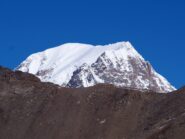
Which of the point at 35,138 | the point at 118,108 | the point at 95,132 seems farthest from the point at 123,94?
the point at 35,138

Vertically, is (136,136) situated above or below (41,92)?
below

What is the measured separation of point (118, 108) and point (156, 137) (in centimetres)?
1472

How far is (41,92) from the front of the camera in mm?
88250

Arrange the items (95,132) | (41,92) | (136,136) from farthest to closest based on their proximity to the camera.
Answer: (41,92) → (95,132) → (136,136)

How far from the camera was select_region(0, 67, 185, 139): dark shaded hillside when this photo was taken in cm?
7462

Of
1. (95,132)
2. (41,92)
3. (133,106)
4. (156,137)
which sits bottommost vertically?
(156,137)

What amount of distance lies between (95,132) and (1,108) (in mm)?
18155

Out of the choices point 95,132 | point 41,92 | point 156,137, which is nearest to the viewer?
point 156,137

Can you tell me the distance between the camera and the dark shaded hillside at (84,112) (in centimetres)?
7462

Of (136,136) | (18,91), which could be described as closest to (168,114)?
(136,136)

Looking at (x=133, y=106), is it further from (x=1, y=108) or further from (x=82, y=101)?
(x=1, y=108)

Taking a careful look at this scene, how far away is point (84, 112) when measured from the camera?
8069cm

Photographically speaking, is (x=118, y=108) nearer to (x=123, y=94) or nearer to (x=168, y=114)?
(x=123, y=94)

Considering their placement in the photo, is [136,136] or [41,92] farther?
[41,92]
